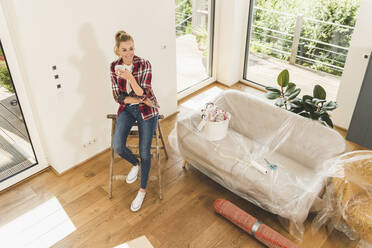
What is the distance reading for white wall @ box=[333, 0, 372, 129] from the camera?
312 cm

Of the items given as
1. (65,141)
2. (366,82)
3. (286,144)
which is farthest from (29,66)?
(366,82)

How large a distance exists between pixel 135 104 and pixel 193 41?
69.6 inches

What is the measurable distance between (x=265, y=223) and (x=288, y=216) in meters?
0.27

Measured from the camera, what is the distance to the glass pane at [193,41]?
3836mm

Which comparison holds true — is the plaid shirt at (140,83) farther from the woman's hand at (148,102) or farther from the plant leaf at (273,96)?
the plant leaf at (273,96)

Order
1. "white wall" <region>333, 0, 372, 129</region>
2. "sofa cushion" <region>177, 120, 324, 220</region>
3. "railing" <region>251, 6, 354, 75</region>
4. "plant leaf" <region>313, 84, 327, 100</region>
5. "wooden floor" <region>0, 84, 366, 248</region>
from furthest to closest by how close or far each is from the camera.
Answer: "railing" <region>251, 6, 354, 75</region> → "white wall" <region>333, 0, 372, 129</region> → "plant leaf" <region>313, 84, 327, 100</region> → "wooden floor" <region>0, 84, 366, 248</region> → "sofa cushion" <region>177, 120, 324, 220</region>

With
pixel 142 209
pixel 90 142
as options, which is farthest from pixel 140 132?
pixel 90 142

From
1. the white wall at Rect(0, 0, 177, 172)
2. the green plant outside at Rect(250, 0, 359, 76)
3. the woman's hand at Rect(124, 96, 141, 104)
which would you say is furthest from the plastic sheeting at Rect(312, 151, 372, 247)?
the white wall at Rect(0, 0, 177, 172)

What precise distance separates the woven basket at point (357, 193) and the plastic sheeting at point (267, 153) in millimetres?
117

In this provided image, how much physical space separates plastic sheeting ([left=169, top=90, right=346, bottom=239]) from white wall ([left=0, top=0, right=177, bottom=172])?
813mm

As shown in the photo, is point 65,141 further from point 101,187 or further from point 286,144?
point 286,144

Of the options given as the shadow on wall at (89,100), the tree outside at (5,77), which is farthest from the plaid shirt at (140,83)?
the tree outside at (5,77)

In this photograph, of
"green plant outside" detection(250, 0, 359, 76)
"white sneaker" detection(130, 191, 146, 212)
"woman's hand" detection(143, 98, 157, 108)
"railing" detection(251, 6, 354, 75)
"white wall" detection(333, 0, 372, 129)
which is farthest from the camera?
"railing" detection(251, 6, 354, 75)

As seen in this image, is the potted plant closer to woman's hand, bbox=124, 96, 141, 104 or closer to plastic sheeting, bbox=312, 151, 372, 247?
plastic sheeting, bbox=312, 151, 372, 247
